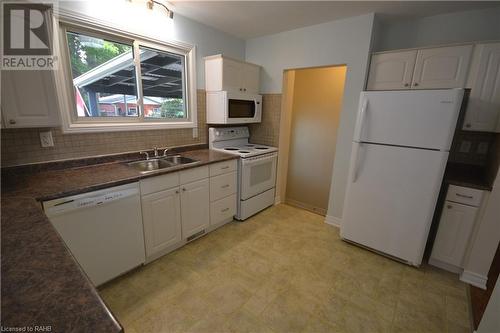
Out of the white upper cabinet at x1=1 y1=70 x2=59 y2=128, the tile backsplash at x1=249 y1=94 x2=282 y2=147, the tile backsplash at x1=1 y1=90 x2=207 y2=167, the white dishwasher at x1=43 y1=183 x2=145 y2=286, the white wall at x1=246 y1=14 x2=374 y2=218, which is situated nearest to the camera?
the white upper cabinet at x1=1 y1=70 x2=59 y2=128

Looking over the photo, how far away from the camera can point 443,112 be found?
179 centimetres

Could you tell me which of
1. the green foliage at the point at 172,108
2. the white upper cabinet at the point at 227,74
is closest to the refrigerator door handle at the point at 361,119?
the white upper cabinet at the point at 227,74

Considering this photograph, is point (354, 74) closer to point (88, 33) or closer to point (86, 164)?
point (88, 33)

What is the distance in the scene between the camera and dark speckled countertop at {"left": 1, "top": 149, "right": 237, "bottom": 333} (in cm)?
56

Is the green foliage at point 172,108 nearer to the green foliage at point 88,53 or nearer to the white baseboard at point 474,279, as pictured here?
the green foliage at point 88,53

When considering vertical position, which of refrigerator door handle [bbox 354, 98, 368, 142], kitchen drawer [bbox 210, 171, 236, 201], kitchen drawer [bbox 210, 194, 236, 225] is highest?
refrigerator door handle [bbox 354, 98, 368, 142]

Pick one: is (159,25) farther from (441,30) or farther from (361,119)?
(441,30)

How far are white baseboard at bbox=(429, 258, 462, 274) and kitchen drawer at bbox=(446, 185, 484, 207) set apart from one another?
0.64m

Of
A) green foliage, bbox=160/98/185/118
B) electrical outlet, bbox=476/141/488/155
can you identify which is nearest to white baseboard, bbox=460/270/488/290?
electrical outlet, bbox=476/141/488/155

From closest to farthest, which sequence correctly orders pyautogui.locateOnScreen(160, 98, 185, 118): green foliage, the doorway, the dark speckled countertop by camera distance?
the dark speckled countertop → pyautogui.locateOnScreen(160, 98, 185, 118): green foliage → the doorway

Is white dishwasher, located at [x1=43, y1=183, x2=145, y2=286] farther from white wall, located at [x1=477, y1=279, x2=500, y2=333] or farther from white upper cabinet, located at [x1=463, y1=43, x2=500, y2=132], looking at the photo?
white upper cabinet, located at [x1=463, y1=43, x2=500, y2=132]

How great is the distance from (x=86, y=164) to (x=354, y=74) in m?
2.93

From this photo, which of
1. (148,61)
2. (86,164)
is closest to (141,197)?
(86,164)

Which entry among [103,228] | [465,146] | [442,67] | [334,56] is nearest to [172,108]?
[103,228]
